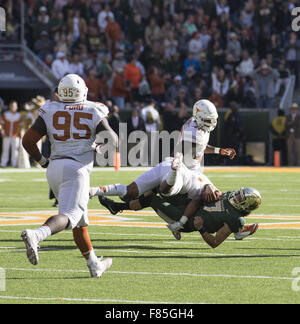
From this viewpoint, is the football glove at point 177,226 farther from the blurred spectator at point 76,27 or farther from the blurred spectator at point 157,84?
the blurred spectator at point 76,27

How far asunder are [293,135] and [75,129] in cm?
2136

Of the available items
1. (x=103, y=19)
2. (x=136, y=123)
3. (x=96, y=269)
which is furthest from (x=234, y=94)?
(x=96, y=269)

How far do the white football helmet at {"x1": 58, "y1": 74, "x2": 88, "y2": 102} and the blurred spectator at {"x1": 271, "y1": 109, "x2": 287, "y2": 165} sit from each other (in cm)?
2121

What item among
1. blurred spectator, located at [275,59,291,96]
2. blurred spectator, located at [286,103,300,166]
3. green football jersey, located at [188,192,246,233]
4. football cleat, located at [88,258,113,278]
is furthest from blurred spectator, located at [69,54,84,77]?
football cleat, located at [88,258,113,278]

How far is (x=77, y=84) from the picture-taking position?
8883mm

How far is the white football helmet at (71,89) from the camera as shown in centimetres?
884

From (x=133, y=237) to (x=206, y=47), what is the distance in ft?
65.6

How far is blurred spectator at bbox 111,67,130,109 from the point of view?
2878 cm

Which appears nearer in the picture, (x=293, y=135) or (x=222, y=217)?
(x=222, y=217)

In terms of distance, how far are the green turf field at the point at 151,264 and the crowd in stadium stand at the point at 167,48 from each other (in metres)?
13.9

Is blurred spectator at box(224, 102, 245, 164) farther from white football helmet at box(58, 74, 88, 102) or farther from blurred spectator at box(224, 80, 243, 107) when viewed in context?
white football helmet at box(58, 74, 88, 102)

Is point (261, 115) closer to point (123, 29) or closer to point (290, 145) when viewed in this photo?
point (290, 145)

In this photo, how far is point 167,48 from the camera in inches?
1233

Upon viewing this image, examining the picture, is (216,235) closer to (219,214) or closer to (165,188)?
(219,214)
